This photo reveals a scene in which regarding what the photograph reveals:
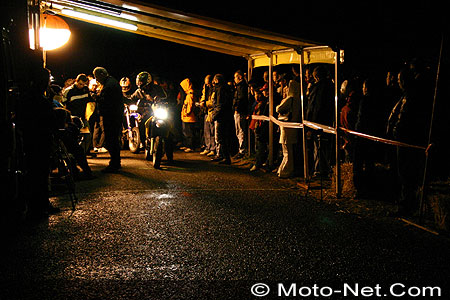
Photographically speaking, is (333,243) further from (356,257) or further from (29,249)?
(29,249)

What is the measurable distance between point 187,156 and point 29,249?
32.1ft

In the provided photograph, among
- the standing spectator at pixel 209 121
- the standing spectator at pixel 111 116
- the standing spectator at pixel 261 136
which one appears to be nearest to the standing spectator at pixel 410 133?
the standing spectator at pixel 261 136

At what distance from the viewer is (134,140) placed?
49.3ft

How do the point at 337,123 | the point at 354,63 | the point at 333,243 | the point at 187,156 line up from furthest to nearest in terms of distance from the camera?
the point at 187,156, the point at 354,63, the point at 337,123, the point at 333,243

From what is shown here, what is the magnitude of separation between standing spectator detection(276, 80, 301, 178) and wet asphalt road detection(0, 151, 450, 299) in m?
2.18

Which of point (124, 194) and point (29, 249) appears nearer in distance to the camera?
point (29, 249)

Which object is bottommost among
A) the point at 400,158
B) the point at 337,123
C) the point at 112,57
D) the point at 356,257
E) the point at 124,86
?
the point at 356,257

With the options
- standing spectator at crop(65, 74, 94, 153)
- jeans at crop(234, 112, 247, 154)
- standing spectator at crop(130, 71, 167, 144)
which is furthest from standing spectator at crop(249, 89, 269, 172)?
standing spectator at crop(65, 74, 94, 153)

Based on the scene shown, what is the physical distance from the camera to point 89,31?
21.7 m

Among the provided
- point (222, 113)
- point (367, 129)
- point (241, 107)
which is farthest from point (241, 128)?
point (367, 129)

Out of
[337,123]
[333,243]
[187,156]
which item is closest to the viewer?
[333,243]

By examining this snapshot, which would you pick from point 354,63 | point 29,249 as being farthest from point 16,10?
point 354,63

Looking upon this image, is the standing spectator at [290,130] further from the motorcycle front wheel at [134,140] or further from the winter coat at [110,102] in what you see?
the motorcycle front wheel at [134,140]

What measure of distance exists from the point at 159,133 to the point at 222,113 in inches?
79.0
